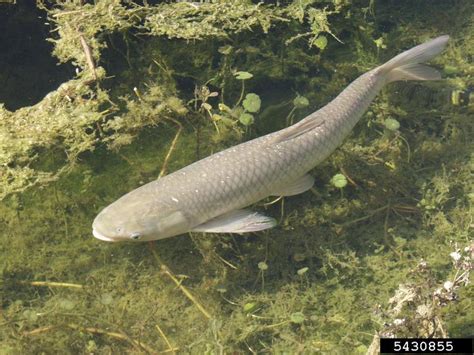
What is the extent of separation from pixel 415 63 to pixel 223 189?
2417 millimetres

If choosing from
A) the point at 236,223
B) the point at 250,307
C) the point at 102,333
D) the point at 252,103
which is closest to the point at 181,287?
the point at 250,307

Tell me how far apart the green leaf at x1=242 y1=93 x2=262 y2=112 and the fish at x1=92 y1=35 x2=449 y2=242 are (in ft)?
2.44

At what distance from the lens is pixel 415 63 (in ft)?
16.4

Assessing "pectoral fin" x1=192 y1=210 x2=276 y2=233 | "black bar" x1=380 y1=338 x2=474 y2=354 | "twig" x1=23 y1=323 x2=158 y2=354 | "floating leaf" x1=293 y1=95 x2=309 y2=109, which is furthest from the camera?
"floating leaf" x1=293 y1=95 x2=309 y2=109

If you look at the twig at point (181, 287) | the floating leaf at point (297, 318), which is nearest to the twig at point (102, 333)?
the twig at point (181, 287)

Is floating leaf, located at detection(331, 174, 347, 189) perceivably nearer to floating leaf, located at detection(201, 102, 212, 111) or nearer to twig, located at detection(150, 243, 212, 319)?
floating leaf, located at detection(201, 102, 212, 111)

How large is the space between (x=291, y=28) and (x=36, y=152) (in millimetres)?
3002

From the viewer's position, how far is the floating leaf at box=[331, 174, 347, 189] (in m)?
4.96

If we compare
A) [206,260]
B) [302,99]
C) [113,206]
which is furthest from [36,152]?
[302,99]

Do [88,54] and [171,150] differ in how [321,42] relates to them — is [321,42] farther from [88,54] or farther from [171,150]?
[88,54]

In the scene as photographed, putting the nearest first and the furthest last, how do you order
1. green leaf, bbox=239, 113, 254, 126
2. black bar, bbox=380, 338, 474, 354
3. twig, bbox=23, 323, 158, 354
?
black bar, bbox=380, 338, 474, 354, twig, bbox=23, 323, 158, 354, green leaf, bbox=239, 113, 254, 126

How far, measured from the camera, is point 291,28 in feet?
18.3

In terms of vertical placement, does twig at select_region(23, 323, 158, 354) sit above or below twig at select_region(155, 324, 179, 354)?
above

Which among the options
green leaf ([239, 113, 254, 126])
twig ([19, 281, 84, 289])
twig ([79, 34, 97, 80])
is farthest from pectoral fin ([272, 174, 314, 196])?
twig ([79, 34, 97, 80])
